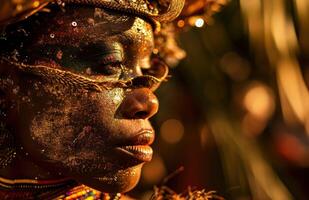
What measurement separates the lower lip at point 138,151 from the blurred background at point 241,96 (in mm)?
1390

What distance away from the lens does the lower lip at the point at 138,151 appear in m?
1.21

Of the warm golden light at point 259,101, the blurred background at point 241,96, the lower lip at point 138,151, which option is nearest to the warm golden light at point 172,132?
the blurred background at point 241,96

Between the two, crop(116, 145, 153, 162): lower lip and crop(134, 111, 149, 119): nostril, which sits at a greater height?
crop(134, 111, 149, 119): nostril

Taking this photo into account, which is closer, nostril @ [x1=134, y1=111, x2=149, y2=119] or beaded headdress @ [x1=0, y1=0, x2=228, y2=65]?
beaded headdress @ [x1=0, y1=0, x2=228, y2=65]

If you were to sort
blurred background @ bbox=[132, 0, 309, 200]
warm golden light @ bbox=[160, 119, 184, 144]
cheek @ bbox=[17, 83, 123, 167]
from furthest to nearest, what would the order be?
warm golden light @ bbox=[160, 119, 184, 144]
blurred background @ bbox=[132, 0, 309, 200]
cheek @ bbox=[17, 83, 123, 167]

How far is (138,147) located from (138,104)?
0.08 meters

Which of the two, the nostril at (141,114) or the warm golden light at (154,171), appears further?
the warm golden light at (154,171)

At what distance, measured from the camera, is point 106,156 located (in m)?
1.20

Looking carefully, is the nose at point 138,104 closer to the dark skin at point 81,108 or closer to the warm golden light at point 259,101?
the dark skin at point 81,108

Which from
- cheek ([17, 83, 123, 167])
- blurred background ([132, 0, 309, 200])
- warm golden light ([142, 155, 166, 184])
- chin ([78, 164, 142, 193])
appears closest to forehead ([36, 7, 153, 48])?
cheek ([17, 83, 123, 167])

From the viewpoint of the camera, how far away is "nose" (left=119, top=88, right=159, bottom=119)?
1.20 meters

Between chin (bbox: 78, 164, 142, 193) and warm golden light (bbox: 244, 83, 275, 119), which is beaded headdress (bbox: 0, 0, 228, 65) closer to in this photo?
chin (bbox: 78, 164, 142, 193)

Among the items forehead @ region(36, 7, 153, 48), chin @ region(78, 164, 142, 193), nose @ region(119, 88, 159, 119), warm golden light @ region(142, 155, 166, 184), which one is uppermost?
forehead @ region(36, 7, 153, 48)

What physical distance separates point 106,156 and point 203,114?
1.58 m
